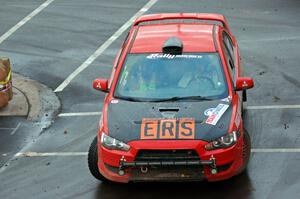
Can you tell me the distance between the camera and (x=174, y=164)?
31.4ft

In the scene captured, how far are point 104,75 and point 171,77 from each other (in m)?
4.86

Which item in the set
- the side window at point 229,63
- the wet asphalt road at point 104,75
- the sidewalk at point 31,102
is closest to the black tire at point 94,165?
the wet asphalt road at point 104,75

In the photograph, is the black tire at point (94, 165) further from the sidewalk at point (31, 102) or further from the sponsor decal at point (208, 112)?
the sidewalk at point (31, 102)

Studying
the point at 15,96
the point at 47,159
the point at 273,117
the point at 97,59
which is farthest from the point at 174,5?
the point at 47,159

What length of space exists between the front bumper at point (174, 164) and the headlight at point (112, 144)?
55 mm

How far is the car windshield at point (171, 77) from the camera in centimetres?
1074

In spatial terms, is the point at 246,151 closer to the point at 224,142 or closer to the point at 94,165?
the point at 224,142

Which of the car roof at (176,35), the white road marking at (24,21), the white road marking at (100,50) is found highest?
the car roof at (176,35)

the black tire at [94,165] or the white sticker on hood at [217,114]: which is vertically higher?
the white sticker on hood at [217,114]

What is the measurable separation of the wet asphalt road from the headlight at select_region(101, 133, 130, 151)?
0.76 meters

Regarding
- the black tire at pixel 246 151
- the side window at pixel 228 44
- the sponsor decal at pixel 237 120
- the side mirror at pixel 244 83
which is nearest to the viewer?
the sponsor decal at pixel 237 120

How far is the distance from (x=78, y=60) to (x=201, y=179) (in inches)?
305

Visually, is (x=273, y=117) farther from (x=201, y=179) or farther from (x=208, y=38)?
(x=201, y=179)

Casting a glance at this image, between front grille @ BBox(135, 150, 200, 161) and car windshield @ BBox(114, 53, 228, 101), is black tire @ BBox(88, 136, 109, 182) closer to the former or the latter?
car windshield @ BBox(114, 53, 228, 101)
